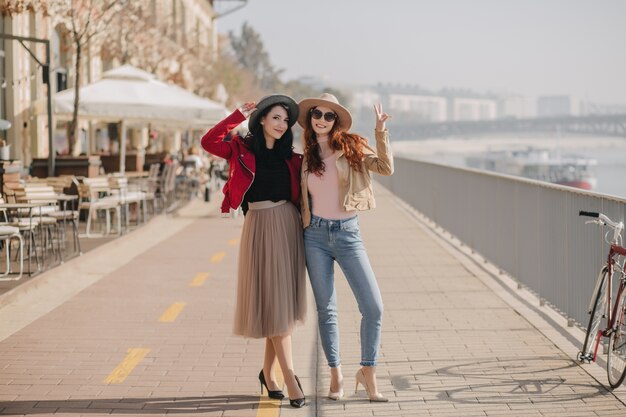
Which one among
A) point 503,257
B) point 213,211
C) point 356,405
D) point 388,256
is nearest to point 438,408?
point 356,405

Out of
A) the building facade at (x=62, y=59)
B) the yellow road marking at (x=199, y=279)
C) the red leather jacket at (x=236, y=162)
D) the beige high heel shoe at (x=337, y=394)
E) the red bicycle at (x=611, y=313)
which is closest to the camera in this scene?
the red leather jacket at (x=236, y=162)

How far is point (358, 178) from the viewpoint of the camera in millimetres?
6457

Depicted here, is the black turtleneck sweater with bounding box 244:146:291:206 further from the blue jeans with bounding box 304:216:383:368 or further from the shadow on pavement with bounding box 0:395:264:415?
the shadow on pavement with bounding box 0:395:264:415

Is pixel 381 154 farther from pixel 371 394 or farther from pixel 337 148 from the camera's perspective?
Result: pixel 371 394

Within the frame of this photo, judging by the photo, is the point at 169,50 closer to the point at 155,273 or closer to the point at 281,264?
the point at 155,273

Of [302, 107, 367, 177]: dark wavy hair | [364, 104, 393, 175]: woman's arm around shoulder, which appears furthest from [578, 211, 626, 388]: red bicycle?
[302, 107, 367, 177]: dark wavy hair

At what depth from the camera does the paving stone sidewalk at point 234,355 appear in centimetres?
644

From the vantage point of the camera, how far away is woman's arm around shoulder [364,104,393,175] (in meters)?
6.45

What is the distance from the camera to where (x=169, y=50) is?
124 feet

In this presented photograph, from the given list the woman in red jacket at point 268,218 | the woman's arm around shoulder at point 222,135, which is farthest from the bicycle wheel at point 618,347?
the woman's arm around shoulder at point 222,135

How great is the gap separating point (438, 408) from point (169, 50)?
107 ft

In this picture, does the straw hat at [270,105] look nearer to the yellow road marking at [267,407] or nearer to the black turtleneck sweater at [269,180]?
the black turtleneck sweater at [269,180]

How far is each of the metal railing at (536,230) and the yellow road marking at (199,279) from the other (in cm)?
347

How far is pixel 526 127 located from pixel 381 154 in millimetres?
160441
